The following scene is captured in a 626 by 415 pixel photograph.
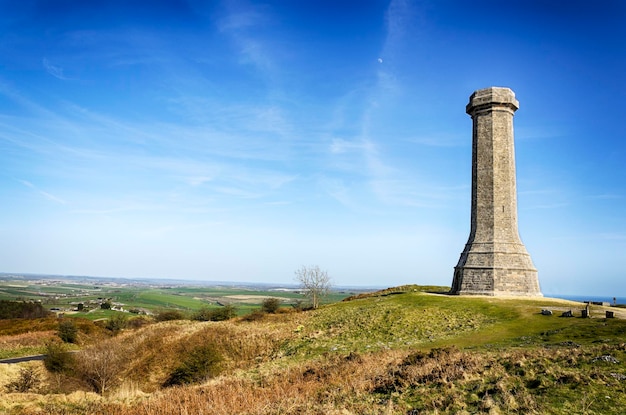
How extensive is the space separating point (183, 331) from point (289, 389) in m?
26.0

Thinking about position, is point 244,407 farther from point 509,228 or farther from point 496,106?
point 496,106

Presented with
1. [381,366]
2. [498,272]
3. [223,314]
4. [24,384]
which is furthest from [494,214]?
[24,384]

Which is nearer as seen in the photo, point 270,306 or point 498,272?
point 498,272

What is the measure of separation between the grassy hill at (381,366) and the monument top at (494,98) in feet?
61.9

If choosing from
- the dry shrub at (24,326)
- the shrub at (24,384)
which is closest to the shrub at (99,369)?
the shrub at (24,384)

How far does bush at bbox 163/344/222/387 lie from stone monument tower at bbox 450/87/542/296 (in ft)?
79.2

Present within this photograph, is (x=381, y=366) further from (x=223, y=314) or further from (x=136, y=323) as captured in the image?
(x=136, y=323)

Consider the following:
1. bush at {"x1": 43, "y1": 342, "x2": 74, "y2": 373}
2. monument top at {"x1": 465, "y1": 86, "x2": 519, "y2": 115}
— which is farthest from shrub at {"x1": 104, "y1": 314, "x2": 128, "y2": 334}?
monument top at {"x1": 465, "y1": 86, "x2": 519, "y2": 115}

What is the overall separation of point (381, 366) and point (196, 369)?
12.6 meters

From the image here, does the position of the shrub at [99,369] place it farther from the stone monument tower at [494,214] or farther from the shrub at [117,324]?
the stone monument tower at [494,214]

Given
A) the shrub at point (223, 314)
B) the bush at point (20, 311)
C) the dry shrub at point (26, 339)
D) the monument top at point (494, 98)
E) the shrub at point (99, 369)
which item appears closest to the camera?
the shrub at point (99, 369)

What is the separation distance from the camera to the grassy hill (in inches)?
439

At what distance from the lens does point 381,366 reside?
1680cm

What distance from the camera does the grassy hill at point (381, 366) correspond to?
36.6 feet
